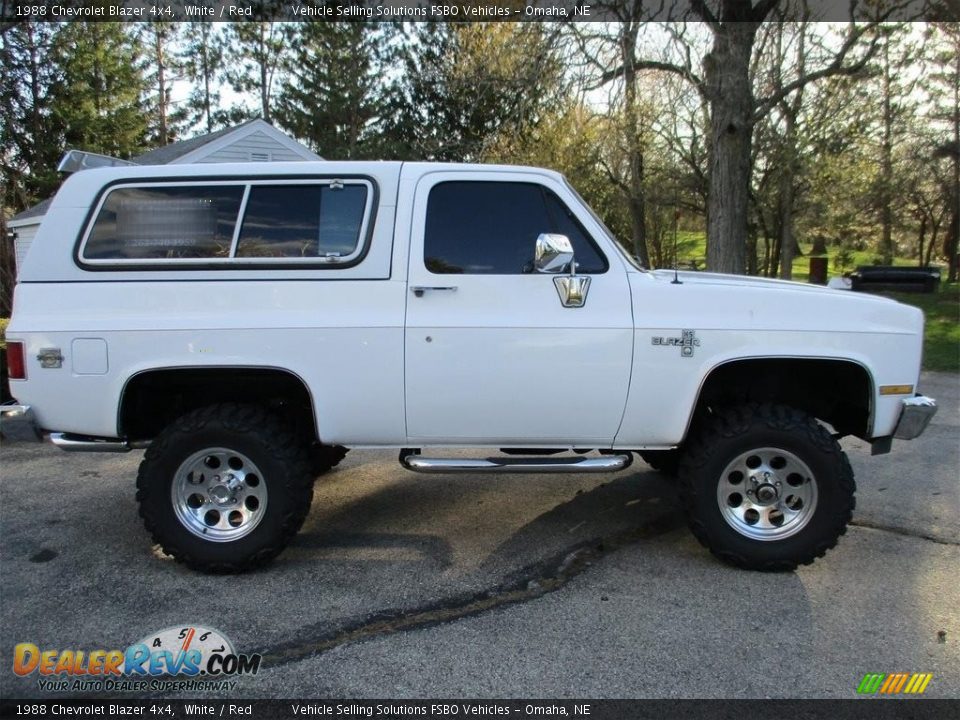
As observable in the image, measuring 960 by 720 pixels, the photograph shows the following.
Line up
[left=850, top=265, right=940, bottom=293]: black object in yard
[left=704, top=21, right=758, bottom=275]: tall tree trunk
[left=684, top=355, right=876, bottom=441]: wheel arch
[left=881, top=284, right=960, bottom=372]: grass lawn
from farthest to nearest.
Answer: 1. [left=850, top=265, right=940, bottom=293]: black object in yard
2. [left=881, top=284, right=960, bottom=372]: grass lawn
3. [left=704, top=21, right=758, bottom=275]: tall tree trunk
4. [left=684, top=355, right=876, bottom=441]: wheel arch

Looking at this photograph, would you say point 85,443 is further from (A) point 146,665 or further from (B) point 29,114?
(B) point 29,114

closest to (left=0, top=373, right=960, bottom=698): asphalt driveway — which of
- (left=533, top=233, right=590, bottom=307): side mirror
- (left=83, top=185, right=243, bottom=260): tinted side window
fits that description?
(left=83, top=185, right=243, bottom=260): tinted side window

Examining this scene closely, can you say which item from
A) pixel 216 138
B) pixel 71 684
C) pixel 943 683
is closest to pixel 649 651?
pixel 943 683

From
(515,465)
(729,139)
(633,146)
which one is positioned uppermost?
(633,146)

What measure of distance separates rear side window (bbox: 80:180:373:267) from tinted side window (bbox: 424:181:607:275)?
404 millimetres

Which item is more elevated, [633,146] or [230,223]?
[633,146]

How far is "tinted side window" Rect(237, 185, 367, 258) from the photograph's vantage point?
12.5 feet

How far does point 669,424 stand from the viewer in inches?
150

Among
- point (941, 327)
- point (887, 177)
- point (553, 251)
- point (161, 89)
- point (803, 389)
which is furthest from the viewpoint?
point (161, 89)

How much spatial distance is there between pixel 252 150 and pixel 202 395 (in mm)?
13342

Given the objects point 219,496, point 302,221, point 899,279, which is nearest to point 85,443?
point 219,496

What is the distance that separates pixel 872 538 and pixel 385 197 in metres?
3.61

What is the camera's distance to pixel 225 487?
3.87m

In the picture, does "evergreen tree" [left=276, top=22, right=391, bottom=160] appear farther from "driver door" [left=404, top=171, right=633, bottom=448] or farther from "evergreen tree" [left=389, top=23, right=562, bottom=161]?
"driver door" [left=404, top=171, right=633, bottom=448]
